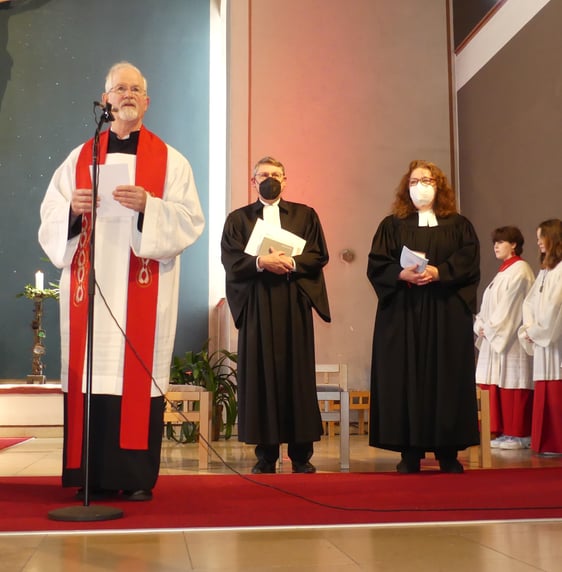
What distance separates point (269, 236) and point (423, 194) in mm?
966

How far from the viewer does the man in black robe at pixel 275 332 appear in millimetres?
4930

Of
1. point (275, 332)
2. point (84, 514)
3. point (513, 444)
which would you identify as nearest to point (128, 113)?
point (275, 332)

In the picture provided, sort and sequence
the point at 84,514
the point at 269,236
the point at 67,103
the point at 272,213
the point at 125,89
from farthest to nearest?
1. the point at 67,103
2. the point at 272,213
3. the point at 269,236
4. the point at 125,89
5. the point at 84,514

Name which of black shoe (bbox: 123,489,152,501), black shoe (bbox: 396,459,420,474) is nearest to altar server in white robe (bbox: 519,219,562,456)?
black shoe (bbox: 396,459,420,474)

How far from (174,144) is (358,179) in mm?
3307

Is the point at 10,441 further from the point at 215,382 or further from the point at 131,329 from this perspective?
the point at 131,329

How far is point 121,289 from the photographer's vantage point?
12.6 feet

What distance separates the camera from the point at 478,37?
877cm

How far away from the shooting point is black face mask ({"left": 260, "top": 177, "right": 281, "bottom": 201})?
5.22 metres

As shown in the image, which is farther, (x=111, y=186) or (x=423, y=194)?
(x=423, y=194)

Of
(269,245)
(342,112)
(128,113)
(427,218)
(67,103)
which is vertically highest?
(67,103)

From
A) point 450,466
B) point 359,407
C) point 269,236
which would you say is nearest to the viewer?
point 450,466

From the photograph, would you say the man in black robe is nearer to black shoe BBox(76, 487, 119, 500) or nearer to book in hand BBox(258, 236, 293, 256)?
book in hand BBox(258, 236, 293, 256)

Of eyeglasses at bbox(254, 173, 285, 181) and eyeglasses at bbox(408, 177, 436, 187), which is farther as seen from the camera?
eyeglasses at bbox(254, 173, 285, 181)
